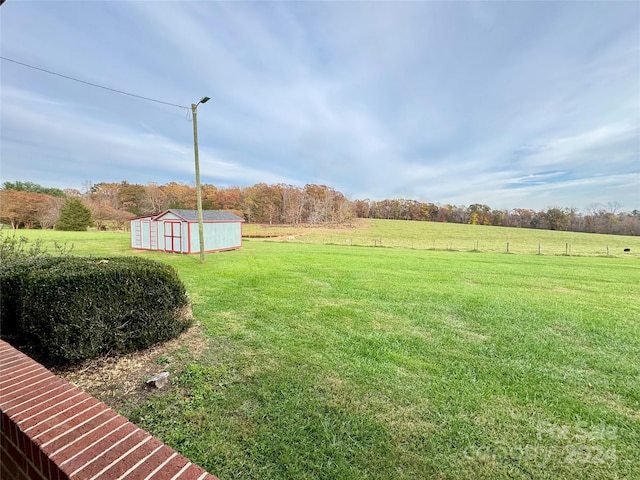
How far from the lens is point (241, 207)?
40.8 metres

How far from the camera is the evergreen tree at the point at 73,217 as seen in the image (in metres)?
32.5

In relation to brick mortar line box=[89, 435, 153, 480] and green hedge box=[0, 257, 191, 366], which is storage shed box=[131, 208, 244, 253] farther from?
brick mortar line box=[89, 435, 153, 480]

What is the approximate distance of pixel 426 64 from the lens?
1009 cm

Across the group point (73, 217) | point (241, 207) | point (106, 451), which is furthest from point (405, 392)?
point (73, 217)

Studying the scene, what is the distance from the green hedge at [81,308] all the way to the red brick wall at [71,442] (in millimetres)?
1448

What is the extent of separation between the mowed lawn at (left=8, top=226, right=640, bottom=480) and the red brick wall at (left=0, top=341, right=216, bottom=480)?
35.3 inches

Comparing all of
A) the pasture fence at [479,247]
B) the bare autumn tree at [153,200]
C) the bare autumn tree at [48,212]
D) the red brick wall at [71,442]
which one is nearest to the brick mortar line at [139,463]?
the red brick wall at [71,442]

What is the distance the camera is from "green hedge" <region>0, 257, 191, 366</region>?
276cm

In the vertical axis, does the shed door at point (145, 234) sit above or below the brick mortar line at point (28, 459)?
above

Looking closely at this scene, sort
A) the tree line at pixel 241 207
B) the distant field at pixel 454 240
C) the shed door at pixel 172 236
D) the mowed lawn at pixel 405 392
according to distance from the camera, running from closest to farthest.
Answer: the mowed lawn at pixel 405 392
the shed door at pixel 172 236
the distant field at pixel 454 240
the tree line at pixel 241 207

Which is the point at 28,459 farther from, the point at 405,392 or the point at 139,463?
the point at 405,392

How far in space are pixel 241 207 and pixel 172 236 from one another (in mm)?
26831

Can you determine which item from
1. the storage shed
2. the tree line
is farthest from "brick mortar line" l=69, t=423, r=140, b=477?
the tree line

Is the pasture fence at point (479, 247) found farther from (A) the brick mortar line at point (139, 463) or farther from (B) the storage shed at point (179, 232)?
(A) the brick mortar line at point (139, 463)
